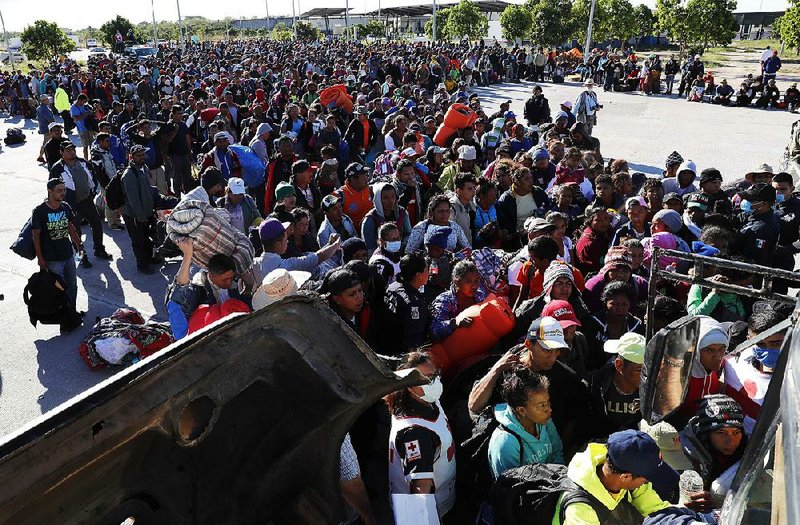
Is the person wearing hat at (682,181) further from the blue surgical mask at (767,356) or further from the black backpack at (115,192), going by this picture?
the black backpack at (115,192)

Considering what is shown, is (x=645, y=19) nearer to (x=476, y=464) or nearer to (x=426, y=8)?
(x=426, y=8)

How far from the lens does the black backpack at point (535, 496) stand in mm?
2654

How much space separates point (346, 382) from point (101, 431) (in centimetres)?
71

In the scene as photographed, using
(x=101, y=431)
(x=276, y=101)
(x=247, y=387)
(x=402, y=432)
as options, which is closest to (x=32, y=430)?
(x=101, y=431)

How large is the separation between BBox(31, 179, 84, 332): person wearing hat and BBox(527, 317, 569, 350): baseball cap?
5.16 m

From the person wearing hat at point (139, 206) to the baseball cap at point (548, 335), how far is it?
5.85 metres

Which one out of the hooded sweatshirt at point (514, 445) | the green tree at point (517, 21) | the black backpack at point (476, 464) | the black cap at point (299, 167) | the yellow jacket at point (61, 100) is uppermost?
the green tree at point (517, 21)

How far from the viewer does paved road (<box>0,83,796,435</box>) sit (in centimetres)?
570

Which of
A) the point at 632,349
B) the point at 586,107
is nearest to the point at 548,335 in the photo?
the point at 632,349

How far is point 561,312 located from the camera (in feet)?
13.6

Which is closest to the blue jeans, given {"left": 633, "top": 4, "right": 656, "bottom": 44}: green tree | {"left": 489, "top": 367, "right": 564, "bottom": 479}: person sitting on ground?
{"left": 489, "top": 367, "right": 564, "bottom": 479}: person sitting on ground

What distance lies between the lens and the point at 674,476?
270 centimetres

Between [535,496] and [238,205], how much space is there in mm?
5050

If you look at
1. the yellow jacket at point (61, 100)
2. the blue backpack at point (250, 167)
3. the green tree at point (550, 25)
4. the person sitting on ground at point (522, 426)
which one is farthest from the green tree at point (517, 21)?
the person sitting on ground at point (522, 426)
